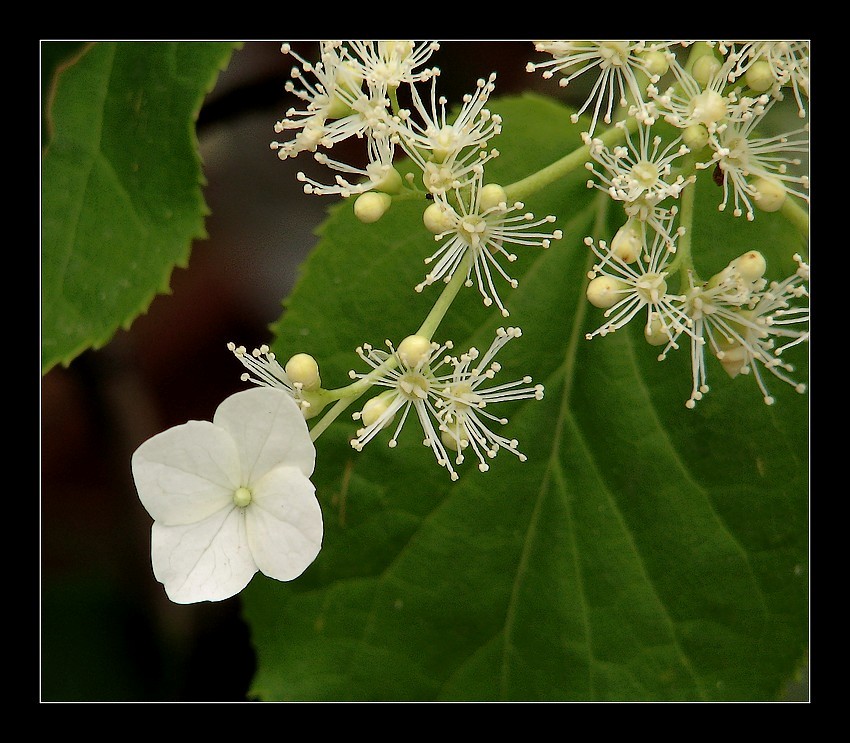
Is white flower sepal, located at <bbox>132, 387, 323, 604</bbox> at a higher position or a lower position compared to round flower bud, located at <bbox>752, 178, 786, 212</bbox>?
lower

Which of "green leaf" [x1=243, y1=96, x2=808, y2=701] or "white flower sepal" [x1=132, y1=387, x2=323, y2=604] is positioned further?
"green leaf" [x1=243, y1=96, x2=808, y2=701]

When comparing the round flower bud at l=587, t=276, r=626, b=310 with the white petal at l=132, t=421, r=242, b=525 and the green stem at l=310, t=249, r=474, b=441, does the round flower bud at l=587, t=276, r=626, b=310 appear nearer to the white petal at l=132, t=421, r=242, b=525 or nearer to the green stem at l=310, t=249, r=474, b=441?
the green stem at l=310, t=249, r=474, b=441

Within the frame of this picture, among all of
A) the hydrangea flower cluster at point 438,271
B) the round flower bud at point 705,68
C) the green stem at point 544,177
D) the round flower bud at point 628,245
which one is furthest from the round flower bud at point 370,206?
the round flower bud at point 705,68

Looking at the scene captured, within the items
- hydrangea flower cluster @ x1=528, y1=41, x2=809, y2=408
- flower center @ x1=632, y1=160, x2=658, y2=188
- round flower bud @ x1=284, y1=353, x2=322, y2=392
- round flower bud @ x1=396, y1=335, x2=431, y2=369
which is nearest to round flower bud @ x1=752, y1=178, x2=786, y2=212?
hydrangea flower cluster @ x1=528, y1=41, x2=809, y2=408

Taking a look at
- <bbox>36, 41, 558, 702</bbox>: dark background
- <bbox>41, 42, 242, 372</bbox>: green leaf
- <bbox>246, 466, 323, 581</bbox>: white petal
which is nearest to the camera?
<bbox>246, 466, 323, 581</bbox>: white petal

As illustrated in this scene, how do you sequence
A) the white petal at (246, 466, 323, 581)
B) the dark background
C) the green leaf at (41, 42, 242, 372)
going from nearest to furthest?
the white petal at (246, 466, 323, 581), the green leaf at (41, 42, 242, 372), the dark background

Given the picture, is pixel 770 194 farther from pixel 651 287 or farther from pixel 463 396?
pixel 463 396

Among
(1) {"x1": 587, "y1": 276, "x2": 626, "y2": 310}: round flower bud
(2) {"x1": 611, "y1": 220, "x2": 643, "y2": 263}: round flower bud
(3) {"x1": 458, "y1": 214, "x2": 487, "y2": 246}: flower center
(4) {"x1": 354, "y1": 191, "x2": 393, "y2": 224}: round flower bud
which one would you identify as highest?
(4) {"x1": 354, "y1": 191, "x2": 393, "y2": 224}: round flower bud

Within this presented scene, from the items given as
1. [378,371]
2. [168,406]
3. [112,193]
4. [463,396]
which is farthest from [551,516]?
[112,193]
